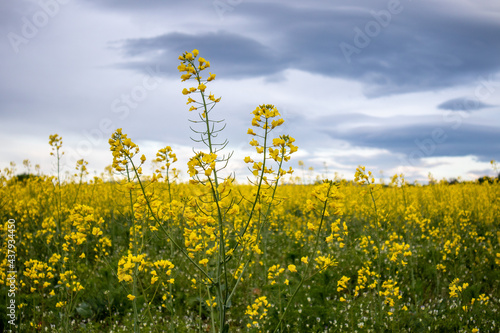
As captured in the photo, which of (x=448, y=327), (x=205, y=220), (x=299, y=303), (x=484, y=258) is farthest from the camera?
(x=484, y=258)

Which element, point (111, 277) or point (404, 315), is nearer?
point (404, 315)

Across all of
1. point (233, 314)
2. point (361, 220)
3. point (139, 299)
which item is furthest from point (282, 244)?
point (139, 299)

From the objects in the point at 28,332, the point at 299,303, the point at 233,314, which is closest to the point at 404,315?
the point at 299,303

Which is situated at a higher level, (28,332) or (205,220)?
(205,220)

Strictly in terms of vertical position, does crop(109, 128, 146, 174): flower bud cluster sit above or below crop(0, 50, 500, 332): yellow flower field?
above

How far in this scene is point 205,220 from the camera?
2334mm

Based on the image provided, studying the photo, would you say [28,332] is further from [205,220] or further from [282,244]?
[282,244]

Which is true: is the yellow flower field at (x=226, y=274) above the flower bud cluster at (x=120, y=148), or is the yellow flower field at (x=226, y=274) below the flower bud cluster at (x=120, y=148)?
below

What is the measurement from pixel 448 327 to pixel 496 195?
752cm

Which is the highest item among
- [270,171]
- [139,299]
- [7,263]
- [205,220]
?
[270,171]

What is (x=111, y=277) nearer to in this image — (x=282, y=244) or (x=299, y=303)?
(x=299, y=303)

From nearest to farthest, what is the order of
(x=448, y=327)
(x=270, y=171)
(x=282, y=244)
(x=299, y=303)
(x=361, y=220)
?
(x=270, y=171), (x=448, y=327), (x=299, y=303), (x=282, y=244), (x=361, y=220)

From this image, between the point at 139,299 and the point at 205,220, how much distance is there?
293 cm

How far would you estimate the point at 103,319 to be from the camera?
4953mm
